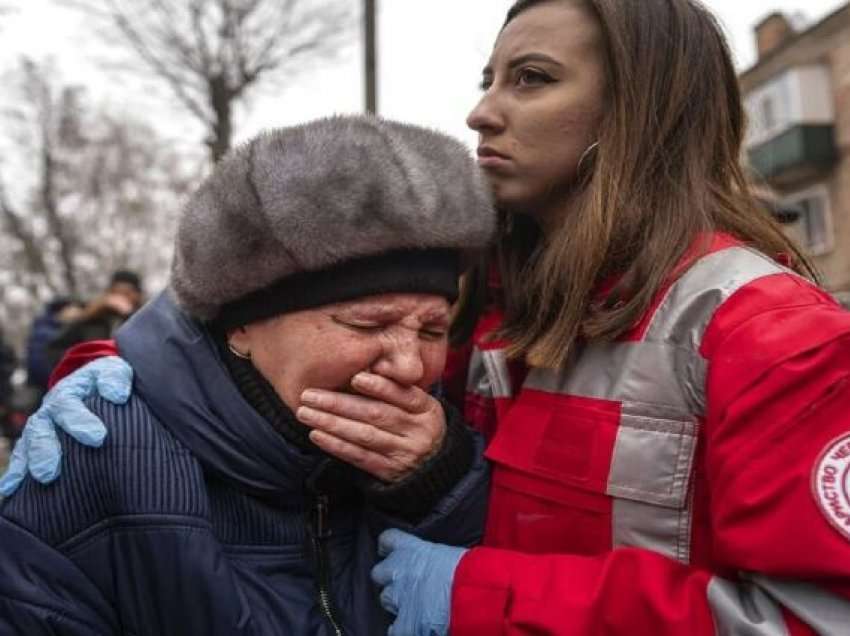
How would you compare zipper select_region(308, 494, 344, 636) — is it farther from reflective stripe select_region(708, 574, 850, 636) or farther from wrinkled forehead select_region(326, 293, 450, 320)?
reflective stripe select_region(708, 574, 850, 636)

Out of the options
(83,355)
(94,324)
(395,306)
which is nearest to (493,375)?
(395,306)

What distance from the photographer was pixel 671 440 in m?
1.50

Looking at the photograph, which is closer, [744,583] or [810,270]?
[744,583]

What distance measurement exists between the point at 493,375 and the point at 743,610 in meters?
0.74

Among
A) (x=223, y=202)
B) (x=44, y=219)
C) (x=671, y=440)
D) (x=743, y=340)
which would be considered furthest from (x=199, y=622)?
(x=44, y=219)

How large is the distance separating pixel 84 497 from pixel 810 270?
1475 millimetres

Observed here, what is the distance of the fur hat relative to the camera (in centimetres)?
162

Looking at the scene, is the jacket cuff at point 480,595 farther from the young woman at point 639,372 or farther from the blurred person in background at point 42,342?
the blurred person in background at point 42,342

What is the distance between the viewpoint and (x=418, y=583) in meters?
1.60

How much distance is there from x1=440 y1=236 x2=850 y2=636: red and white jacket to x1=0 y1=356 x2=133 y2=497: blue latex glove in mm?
684

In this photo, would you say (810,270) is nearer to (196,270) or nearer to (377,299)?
(377,299)

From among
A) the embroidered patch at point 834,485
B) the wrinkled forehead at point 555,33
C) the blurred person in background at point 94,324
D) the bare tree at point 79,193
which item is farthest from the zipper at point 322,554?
the bare tree at point 79,193

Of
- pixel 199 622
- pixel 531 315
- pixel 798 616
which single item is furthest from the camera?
pixel 531 315

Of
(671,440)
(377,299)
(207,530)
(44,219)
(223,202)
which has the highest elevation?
(223,202)
